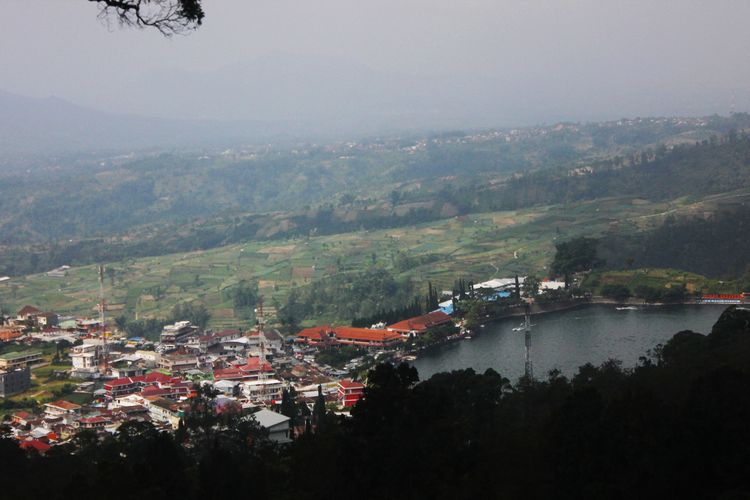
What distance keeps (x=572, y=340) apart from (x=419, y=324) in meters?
4.31

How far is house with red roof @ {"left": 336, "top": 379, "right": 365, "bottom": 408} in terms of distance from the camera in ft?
63.6

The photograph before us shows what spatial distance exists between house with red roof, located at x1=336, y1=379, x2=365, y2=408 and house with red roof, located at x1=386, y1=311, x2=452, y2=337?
5679 mm

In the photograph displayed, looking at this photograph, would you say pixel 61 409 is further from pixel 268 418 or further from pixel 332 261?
pixel 332 261

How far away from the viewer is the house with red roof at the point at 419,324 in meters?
26.3

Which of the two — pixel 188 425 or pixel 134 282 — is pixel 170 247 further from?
pixel 188 425

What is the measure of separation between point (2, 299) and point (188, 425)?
2372 cm

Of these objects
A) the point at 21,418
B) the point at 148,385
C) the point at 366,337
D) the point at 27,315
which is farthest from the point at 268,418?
the point at 27,315

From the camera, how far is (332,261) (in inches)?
1602

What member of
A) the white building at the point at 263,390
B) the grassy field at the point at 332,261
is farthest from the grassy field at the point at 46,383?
the grassy field at the point at 332,261

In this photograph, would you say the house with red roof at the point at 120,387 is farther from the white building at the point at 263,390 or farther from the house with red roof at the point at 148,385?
the white building at the point at 263,390

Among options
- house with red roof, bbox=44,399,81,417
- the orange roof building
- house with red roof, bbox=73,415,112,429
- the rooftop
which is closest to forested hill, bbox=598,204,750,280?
the orange roof building

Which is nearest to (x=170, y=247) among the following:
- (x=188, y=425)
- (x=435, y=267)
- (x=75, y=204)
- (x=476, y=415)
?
(x=435, y=267)

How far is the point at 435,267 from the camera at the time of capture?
3647 cm

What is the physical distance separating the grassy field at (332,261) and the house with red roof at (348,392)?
1181 centimetres
